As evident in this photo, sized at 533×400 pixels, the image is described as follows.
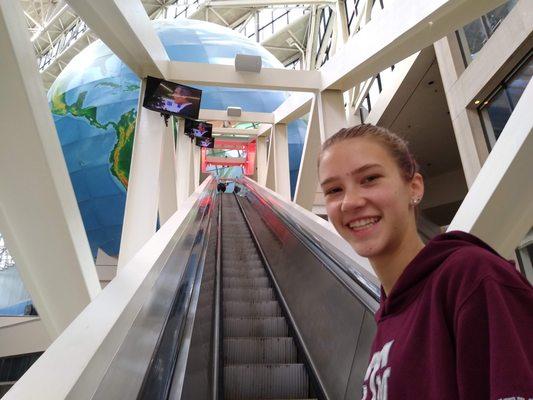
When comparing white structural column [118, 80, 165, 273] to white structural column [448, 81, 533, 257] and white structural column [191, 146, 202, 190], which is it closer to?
white structural column [448, 81, 533, 257]

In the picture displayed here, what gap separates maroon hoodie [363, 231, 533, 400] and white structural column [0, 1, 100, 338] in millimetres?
2472

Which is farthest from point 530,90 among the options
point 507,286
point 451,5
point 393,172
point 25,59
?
point 25,59

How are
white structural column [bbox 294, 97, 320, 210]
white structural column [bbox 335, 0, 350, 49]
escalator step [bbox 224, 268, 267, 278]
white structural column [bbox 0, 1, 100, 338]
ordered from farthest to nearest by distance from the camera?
white structural column [bbox 335, 0, 350, 49] < white structural column [bbox 294, 97, 320, 210] < escalator step [bbox 224, 268, 267, 278] < white structural column [bbox 0, 1, 100, 338]

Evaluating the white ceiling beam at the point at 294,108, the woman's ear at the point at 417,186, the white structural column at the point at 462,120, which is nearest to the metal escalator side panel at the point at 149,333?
the woman's ear at the point at 417,186

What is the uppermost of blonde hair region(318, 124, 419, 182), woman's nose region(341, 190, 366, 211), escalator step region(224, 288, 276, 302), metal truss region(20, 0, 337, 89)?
metal truss region(20, 0, 337, 89)

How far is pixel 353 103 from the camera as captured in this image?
1744 centimetres

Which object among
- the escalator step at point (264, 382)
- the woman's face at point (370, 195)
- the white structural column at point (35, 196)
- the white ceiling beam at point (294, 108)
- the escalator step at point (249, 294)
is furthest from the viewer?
the white ceiling beam at point (294, 108)

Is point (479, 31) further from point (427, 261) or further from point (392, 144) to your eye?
point (427, 261)

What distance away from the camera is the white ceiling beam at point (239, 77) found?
239 inches

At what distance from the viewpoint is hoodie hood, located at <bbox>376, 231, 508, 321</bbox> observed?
879 mm

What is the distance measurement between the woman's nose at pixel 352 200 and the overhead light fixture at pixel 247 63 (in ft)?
17.5

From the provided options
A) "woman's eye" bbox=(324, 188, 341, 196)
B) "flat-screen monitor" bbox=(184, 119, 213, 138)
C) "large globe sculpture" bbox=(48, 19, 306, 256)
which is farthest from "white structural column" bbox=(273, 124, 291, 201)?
"woman's eye" bbox=(324, 188, 341, 196)

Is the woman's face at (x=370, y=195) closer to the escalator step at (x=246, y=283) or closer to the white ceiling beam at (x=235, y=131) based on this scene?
the escalator step at (x=246, y=283)

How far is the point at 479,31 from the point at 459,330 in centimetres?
981
